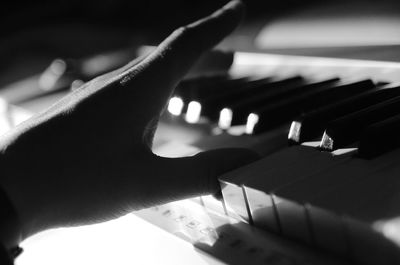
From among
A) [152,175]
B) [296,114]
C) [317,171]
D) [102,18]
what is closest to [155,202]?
[152,175]

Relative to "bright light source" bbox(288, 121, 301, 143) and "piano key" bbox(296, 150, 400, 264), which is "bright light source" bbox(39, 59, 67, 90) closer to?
"bright light source" bbox(288, 121, 301, 143)

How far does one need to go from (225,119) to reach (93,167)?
14.4 inches

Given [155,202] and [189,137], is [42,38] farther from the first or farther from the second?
[155,202]

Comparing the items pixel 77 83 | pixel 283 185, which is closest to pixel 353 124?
pixel 283 185

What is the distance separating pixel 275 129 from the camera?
3.41 ft

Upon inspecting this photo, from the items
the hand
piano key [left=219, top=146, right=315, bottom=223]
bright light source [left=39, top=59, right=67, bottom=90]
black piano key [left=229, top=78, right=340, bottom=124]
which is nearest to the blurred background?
bright light source [left=39, top=59, right=67, bottom=90]

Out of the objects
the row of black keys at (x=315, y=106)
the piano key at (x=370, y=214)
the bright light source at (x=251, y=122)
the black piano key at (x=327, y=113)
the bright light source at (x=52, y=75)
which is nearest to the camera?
the piano key at (x=370, y=214)

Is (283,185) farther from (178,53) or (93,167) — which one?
(178,53)

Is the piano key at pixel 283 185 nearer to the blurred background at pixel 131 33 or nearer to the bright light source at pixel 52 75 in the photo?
the blurred background at pixel 131 33

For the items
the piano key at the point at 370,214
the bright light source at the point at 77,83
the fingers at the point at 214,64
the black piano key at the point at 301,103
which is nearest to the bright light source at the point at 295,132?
the black piano key at the point at 301,103

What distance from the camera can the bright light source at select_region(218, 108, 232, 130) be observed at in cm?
111

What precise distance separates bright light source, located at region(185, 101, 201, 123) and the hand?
0.29 m

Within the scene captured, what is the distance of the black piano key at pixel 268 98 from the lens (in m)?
1.11

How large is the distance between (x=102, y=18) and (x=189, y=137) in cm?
115
